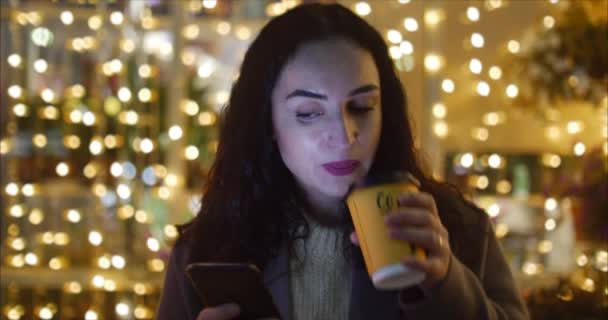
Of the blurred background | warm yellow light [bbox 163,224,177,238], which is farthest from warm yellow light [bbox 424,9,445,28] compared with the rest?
warm yellow light [bbox 163,224,177,238]

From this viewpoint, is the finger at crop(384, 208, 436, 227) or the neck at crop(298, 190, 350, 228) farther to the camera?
the neck at crop(298, 190, 350, 228)

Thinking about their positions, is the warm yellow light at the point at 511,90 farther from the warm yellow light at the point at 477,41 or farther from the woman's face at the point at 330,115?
the woman's face at the point at 330,115

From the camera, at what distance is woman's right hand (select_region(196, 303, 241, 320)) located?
861mm

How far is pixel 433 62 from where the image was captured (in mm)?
2420

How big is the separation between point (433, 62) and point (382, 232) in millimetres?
1745

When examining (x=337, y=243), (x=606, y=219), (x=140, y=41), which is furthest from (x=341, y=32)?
(x=140, y=41)

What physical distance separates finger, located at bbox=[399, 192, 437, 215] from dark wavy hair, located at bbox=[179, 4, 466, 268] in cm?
28

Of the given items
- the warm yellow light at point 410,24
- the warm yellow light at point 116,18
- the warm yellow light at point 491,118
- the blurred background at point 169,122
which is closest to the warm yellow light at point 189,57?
the blurred background at point 169,122

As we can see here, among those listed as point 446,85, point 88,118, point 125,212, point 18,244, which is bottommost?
point 18,244

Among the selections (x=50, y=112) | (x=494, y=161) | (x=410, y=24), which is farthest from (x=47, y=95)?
(x=494, y=161)

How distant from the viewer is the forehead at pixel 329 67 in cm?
99

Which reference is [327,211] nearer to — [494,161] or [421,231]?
[421,231]

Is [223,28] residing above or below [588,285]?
above

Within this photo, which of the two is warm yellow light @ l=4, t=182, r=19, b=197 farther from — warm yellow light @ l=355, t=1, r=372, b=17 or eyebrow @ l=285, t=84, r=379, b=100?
eyebrow @ l=285, t=84, r=379, b=100
